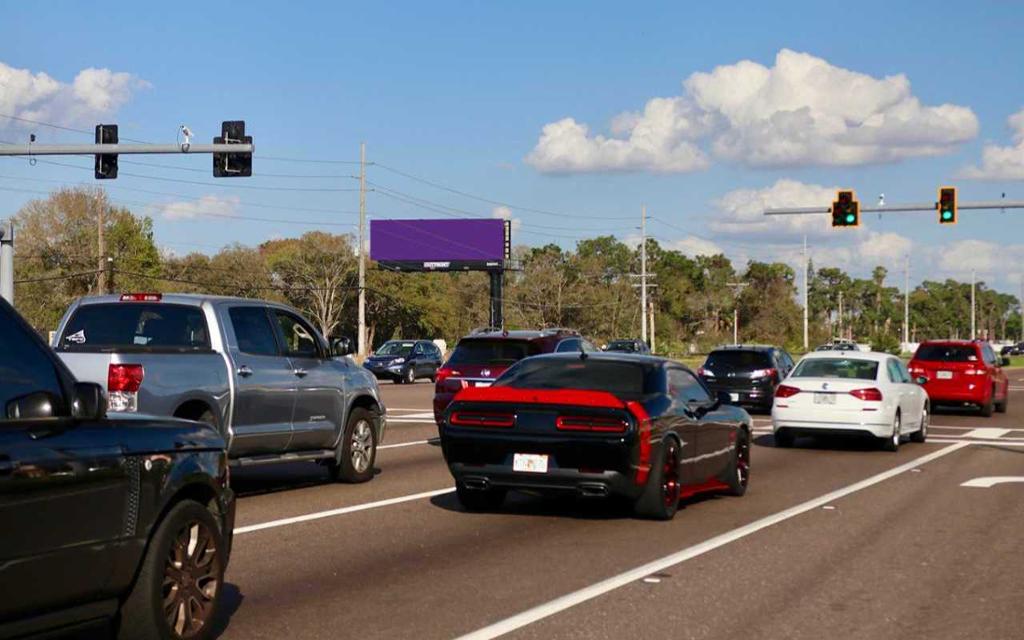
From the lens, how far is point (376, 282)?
108m

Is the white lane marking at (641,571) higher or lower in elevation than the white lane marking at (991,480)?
higher

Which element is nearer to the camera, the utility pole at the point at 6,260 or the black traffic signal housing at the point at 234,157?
the utility pole at the point at 6,260

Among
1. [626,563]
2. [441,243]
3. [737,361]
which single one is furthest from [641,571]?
[441,243]

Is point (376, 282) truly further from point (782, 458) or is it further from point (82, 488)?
point (82, 488)

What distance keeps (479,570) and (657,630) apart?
7.45 feet

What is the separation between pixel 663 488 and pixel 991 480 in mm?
6584

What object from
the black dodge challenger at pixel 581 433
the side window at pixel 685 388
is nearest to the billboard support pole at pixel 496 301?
the side window at pixel 685 388

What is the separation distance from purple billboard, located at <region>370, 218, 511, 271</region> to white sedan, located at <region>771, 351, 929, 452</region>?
75714 millimetres

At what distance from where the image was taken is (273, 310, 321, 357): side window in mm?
14641

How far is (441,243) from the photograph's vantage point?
3839 inches

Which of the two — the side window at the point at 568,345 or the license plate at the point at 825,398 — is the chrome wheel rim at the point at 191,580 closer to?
the side window at the point at 568,345

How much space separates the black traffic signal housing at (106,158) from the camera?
31266 millimetres

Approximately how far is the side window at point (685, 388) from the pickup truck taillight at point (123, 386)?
5037mm

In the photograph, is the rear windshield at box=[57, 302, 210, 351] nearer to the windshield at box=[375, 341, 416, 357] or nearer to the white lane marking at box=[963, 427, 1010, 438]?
the white lane marking at box=[963, 427, 1010, 438]
